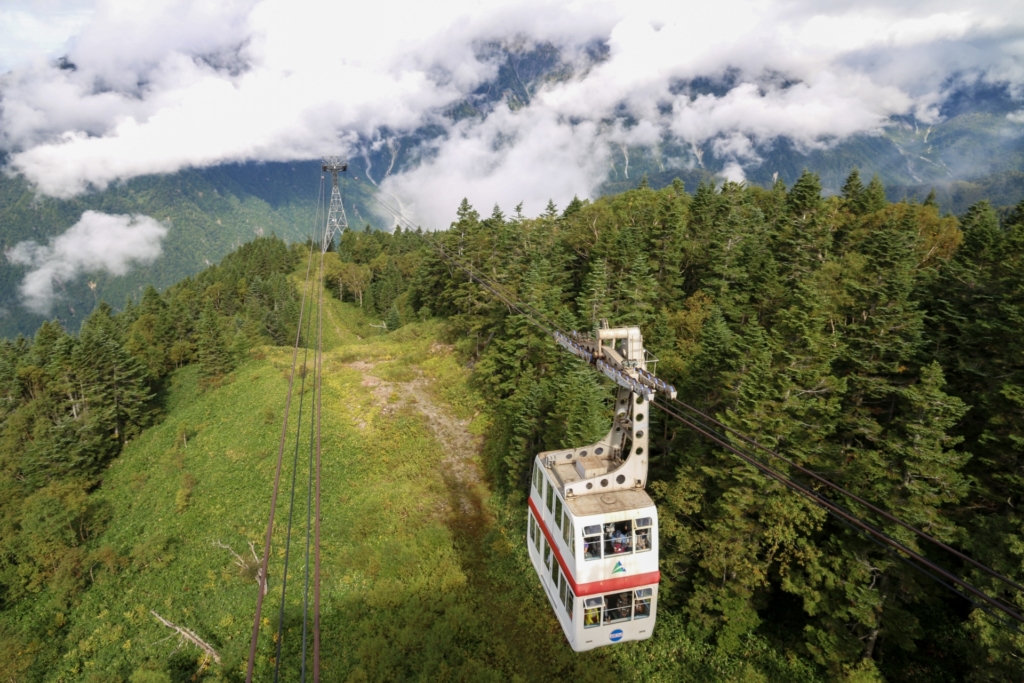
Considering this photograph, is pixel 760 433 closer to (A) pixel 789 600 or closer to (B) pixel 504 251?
(A) pixel 789 600

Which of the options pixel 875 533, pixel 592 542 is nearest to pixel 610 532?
pixel 592 542

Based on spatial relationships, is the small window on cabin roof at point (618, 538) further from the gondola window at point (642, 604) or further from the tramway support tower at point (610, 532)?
the gondola window at point (642, 604)

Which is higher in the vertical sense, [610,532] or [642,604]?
[610,532]

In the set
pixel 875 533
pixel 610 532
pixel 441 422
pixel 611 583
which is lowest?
pixel 441 422

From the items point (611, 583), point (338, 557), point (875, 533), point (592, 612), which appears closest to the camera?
point (875, 533)

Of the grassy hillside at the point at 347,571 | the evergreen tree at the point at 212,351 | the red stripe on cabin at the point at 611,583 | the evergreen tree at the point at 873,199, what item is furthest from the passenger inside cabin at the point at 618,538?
the evergreen tree at the point at 212,351

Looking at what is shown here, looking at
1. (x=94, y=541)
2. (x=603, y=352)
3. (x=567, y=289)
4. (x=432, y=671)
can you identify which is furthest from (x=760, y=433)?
(x=94, y=541)

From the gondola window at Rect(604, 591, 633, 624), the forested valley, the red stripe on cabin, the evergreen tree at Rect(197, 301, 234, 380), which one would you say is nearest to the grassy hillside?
the forested valley

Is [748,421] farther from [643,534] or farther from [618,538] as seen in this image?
[618,538]
